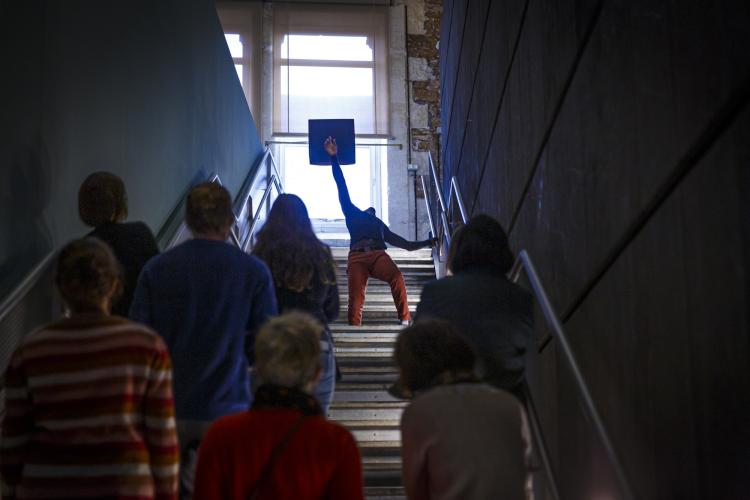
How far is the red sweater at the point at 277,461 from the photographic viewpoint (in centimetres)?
196

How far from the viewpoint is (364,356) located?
188 inches

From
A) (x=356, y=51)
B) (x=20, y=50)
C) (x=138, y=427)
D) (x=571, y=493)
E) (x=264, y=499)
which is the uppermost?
(x=356, y=51)

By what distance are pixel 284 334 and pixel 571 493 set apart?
64.0 inches

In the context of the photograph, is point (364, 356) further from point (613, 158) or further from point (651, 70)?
point (651, 70)

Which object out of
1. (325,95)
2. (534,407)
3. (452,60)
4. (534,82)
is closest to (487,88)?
(534,82)

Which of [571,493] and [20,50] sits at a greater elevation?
[20,50]

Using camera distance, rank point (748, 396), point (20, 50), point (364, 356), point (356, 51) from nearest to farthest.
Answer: point (748, 396), point (20, 50), point (364, 356), point (356, 51)

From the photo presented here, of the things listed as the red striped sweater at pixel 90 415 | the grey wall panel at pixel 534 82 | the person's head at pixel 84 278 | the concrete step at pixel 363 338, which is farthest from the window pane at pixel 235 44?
the red striped sweater at pixel 90 415

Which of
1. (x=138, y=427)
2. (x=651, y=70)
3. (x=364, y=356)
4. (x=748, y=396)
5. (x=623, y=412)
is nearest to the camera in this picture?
(x=748, y=396)

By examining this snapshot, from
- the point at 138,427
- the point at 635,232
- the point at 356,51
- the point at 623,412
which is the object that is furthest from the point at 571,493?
the point at 356,51

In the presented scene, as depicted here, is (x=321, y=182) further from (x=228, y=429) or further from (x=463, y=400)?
(x=228, y=429)

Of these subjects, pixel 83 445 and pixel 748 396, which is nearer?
pixel 748 396

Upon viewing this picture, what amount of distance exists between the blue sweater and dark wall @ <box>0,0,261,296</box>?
0.59 metres

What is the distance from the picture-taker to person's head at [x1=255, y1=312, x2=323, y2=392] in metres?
2.04
